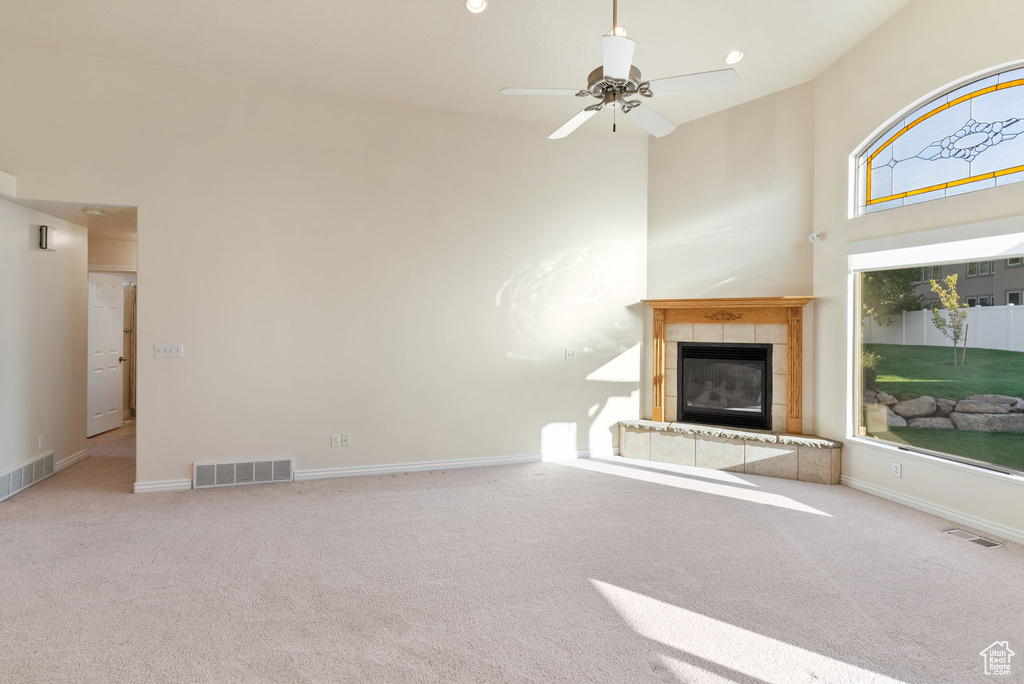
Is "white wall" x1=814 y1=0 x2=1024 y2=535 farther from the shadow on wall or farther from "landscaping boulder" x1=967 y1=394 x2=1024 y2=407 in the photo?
the shadow on wall

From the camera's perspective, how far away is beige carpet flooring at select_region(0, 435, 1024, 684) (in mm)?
2104

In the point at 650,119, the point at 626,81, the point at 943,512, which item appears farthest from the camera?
the point at 943,512

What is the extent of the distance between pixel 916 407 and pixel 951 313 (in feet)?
2.39

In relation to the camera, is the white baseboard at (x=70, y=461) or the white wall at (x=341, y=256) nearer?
the white wall at (x=341, y=256)

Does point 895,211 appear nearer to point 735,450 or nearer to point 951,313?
point 951,313

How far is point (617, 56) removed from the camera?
2.52 m

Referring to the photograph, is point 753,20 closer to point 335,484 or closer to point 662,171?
point 662,171

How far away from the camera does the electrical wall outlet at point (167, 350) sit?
4.29 metres

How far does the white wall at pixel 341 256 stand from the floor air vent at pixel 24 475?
861 mm

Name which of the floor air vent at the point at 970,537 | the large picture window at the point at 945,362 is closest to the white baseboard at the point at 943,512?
the floor air vent at the point at 970,537

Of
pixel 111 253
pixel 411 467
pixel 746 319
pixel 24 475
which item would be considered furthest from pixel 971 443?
pixel 111 253

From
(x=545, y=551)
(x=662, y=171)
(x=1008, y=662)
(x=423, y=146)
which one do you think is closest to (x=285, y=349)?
(x=423, y=146)

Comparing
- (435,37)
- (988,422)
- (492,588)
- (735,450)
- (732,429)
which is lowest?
(492,588)

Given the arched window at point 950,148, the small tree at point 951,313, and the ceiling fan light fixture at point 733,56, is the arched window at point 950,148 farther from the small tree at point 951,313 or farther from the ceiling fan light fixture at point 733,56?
the ceiling fan light fixture at point 733,56
